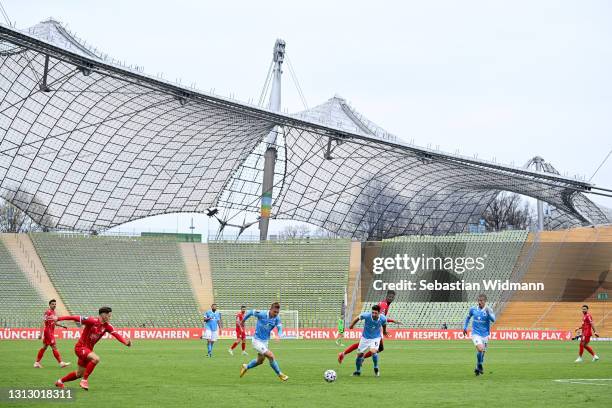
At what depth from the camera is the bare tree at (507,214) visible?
12400 cm

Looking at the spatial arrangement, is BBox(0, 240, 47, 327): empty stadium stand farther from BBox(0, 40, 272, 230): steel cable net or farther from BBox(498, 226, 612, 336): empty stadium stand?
BBox(498, 226, 612, 336): empty stadium stand

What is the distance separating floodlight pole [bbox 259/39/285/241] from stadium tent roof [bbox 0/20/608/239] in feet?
5.37

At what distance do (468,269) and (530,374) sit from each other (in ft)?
155

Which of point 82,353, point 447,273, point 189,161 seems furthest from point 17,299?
point 82,353

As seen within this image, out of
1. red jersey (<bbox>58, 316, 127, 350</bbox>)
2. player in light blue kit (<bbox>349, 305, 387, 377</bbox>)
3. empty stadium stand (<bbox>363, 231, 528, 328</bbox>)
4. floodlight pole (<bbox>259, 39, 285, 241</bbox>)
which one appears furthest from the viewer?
floodlight pole (<bbox>259, 39, 285, 241</bbox>)

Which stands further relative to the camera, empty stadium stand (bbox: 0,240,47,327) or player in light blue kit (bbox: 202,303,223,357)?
empty stadium stand (bbox: 0,240,47,327)

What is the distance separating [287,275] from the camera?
7050cm

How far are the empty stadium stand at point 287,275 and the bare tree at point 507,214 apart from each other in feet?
178

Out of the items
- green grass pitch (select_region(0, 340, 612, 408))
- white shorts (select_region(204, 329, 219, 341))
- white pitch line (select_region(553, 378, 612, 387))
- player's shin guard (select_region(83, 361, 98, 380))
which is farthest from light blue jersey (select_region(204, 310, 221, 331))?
player's shin guard (select_region(83, 361, 98, 380))

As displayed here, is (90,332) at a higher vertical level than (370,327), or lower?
lower

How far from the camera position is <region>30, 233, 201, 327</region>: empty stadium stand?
6419 cm

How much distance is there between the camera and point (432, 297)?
225 feet

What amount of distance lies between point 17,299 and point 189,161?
68.2ft

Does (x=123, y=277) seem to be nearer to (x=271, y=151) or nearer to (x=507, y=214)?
(x=271, y=151)
